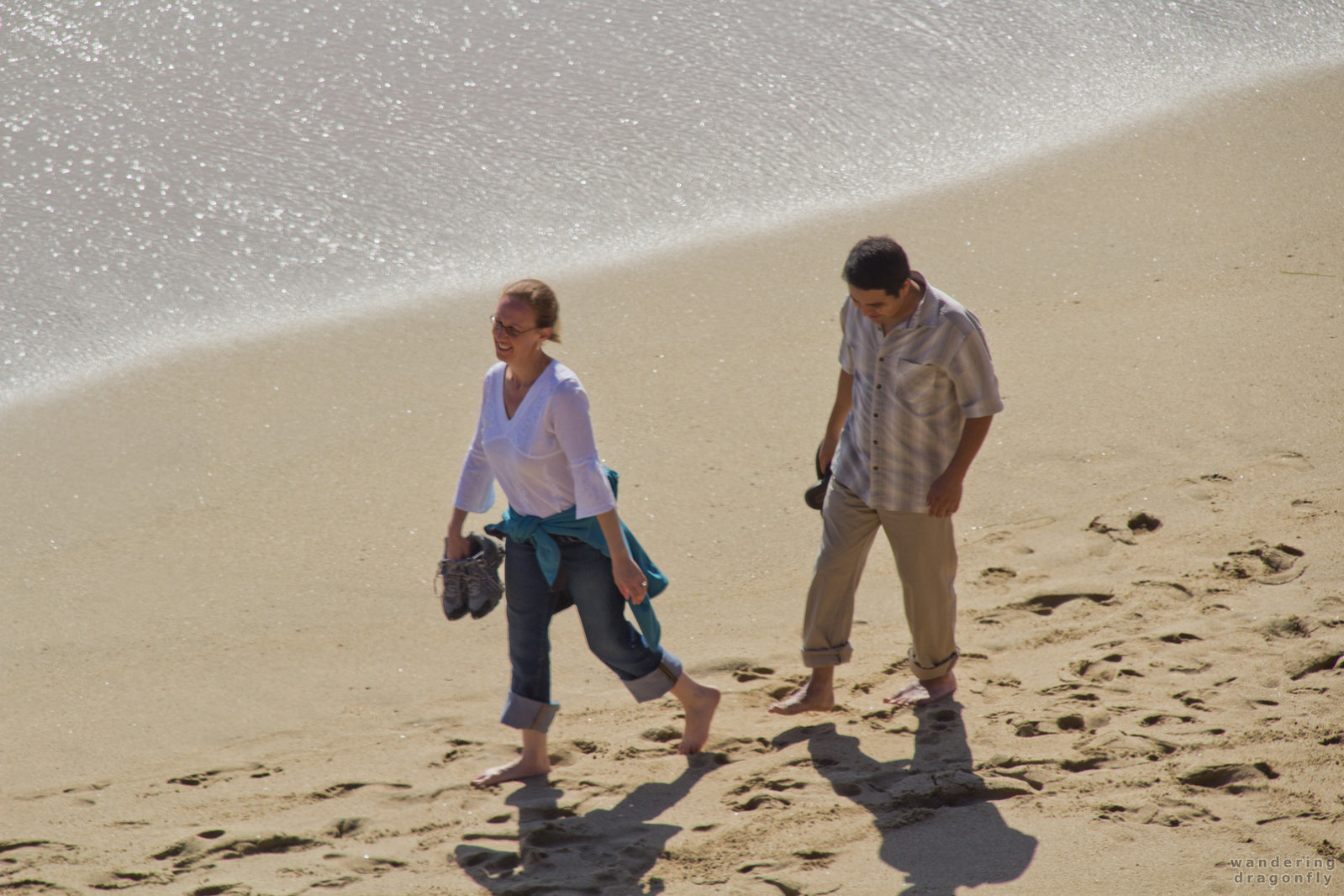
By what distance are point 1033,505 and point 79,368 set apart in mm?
5588

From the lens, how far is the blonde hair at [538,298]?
3627 millimetres

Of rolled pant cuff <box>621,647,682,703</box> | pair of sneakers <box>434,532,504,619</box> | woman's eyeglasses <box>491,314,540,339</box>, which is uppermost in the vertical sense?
woman's eyeglasses <box>491,314,540,339</box>

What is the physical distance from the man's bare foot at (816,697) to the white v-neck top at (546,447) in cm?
120

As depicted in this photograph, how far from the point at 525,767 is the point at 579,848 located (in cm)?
47

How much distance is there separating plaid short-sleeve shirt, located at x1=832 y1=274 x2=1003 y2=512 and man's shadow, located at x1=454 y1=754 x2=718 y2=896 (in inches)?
46.5

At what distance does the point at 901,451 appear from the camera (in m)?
3.88

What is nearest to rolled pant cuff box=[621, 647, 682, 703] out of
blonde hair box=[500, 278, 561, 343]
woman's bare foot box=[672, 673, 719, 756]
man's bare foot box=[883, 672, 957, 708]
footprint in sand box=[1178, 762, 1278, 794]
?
woman's bare foot box=[672, 673, 719, 756]

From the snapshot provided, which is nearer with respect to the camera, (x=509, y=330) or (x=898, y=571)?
(x=509, y=330)

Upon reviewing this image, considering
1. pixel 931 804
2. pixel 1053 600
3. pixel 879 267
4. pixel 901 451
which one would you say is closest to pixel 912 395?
pixel 901 451

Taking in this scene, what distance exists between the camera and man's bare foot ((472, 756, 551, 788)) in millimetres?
4059

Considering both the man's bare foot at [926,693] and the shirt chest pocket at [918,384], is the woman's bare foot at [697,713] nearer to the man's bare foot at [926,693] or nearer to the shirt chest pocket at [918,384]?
the man's bare foot at [926,693]

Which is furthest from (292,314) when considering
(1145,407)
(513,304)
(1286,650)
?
(1286,650)

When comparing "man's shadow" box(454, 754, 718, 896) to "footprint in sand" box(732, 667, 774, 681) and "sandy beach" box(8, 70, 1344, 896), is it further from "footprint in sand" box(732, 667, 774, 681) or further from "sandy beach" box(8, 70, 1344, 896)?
"footprint in sand" box(732, 667, 774, 681)

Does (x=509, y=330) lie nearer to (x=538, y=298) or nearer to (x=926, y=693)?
(x=538, y=298)
